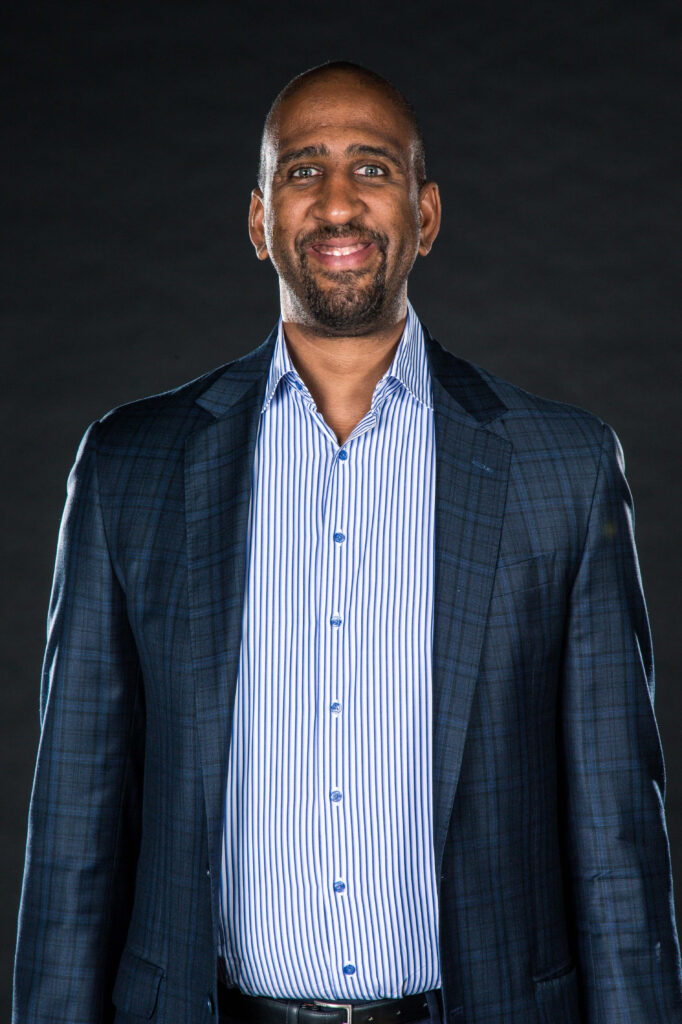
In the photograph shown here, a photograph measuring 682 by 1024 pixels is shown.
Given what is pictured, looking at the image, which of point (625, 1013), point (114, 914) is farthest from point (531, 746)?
point (114, 914)

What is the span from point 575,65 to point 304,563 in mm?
1996

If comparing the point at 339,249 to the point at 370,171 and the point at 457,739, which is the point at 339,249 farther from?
the point at 457,739

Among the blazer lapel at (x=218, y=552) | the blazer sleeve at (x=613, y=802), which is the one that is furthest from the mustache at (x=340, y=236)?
the blazer sleeve at (x=613, y=802)

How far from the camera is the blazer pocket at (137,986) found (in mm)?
2219

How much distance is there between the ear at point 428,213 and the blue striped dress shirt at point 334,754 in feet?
1.75

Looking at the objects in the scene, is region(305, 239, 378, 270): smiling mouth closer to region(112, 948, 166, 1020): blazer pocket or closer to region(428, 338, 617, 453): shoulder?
region(428, 338, 617, 453): shoulder

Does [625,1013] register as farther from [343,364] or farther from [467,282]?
[467,282]

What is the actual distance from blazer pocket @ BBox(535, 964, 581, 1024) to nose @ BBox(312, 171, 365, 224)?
128 cm

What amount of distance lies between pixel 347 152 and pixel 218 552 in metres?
0.74

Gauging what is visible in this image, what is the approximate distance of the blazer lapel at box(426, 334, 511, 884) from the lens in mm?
2154

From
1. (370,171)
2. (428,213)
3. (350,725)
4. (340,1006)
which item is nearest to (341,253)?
(370,171)

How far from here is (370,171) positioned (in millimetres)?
2473

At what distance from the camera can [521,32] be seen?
3.70 metres

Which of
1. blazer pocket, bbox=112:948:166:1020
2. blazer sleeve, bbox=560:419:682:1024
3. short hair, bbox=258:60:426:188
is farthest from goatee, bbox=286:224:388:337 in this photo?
blazer pocket, bbox=112:948:166:1020
